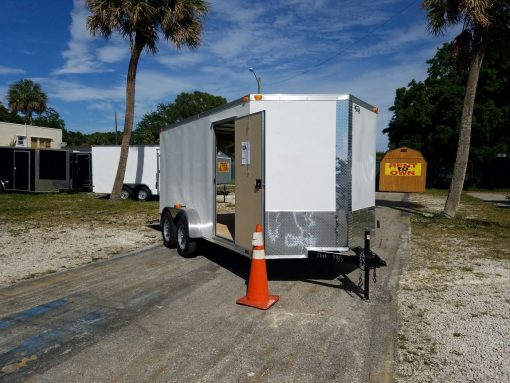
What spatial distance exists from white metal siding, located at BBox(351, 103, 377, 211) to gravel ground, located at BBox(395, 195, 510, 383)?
144 cm

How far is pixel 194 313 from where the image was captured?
4.86 metres

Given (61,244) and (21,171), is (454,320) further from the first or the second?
(21,171)

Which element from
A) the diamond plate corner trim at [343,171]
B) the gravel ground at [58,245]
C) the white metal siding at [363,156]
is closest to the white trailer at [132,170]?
the gravel ground at [58,245]

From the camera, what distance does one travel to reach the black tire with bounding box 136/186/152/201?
18.9 m

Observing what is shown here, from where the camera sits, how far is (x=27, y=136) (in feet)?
133

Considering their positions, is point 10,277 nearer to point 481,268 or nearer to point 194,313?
point 194,313

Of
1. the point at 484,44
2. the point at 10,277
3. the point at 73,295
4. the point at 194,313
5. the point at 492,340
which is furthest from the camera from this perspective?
the point at 484,44

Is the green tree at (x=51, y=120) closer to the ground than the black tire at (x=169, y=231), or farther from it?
farther from it

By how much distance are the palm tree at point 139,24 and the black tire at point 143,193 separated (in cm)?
112

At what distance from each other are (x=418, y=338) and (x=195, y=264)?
4164mm

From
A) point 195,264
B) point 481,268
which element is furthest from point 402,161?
point 195,264

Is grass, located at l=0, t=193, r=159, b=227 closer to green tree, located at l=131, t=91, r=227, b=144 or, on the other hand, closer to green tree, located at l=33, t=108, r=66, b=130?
green tree, located at l=131, t=91, r=227, b=144

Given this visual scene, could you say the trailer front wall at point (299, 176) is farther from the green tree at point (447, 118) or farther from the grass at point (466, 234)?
the green tree at point (447, 118)

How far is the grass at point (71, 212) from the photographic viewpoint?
40.2ft
